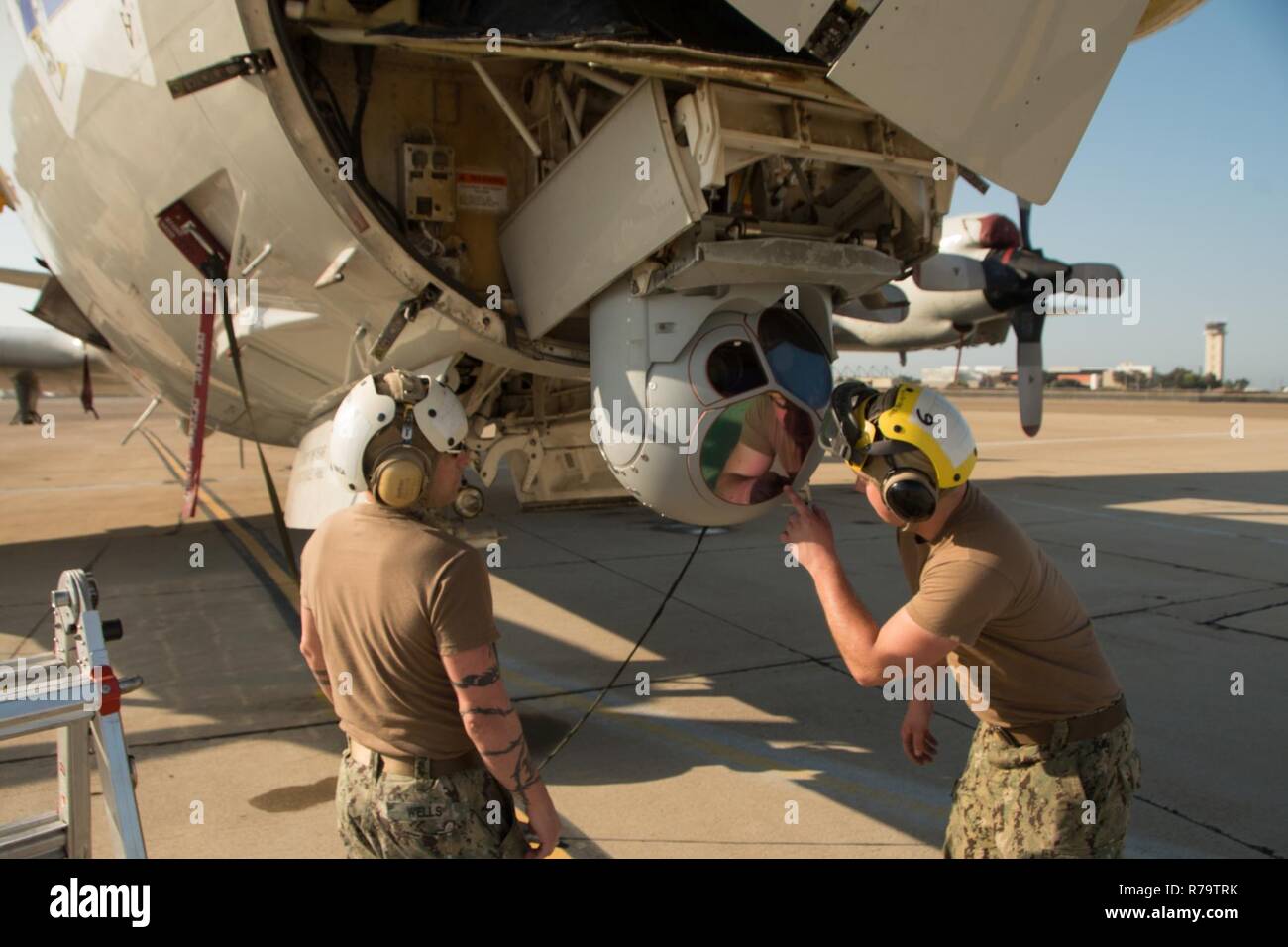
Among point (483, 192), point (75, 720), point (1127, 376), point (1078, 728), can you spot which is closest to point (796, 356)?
point (483, 192)

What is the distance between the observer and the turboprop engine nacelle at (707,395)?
16.0ft

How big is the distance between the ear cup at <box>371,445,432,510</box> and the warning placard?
3830 mm

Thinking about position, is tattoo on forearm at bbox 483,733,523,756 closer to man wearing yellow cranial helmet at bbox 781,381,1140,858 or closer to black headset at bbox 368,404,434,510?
black headset at bbox 368,404,434,510

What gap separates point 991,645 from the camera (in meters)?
2.78

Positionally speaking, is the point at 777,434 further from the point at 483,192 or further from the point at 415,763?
the point at 415,763

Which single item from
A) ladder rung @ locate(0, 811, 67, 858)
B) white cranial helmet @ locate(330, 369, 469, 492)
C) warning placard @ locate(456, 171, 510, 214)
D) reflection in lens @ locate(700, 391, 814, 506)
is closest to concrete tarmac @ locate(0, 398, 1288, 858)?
ladder rung @ locate(0, 811, 67, 858)

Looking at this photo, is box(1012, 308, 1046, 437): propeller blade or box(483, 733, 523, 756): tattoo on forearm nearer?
box(483, 733, 523, 756): tattoo on forearm

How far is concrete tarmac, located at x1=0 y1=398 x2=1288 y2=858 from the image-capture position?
424 cm

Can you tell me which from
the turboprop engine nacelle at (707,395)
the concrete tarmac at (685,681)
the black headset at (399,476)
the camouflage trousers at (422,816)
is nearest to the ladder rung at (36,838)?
the camouflage trousers at (422,816)

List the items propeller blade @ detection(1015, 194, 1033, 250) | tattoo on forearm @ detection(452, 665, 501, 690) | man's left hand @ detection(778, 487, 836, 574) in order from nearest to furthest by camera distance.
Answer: tattoo on forearm @ detection(452, 665, 501, 690), man's left hand @ detection(778, 487, 836, 574), propeller blade @ detection(1015, 194, 1033, 250)

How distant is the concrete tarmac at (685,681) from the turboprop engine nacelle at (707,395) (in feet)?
4.58

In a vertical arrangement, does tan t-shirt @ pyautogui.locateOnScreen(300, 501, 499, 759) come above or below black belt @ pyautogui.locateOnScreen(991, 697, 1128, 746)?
above

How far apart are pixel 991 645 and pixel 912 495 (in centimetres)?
50
